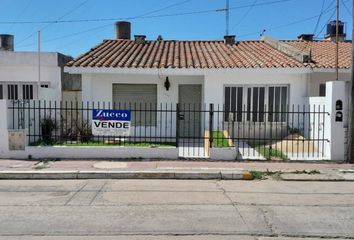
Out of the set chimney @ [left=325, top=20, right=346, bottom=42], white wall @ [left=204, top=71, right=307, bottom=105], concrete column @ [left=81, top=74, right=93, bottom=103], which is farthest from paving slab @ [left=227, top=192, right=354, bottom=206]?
chimney @ [left=325, top=20, right=346, bottom=42]

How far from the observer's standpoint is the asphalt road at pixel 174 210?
5695mm

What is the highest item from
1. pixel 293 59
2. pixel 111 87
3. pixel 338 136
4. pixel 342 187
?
pixel 293 59

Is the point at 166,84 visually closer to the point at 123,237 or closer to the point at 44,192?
the point at 44,192

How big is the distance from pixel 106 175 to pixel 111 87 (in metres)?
6.92

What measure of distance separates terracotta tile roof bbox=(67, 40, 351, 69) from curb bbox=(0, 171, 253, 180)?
6127mm

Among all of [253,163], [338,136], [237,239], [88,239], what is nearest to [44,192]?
[88,239]

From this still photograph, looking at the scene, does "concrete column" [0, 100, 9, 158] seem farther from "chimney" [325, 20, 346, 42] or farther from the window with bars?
"chimney" [325, 20, 346, 42]

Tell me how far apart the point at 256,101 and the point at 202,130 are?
A: 2383mm

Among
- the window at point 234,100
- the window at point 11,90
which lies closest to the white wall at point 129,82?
the window at point 234,100

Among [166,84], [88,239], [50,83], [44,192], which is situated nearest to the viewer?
[88,239]

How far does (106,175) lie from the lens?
9.97 metres

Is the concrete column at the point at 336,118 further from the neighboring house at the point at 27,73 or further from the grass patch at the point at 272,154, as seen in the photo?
the neighboring house at the point at 27,73

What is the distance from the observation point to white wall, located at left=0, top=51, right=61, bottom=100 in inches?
730

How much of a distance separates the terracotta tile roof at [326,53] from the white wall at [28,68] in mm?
11038
